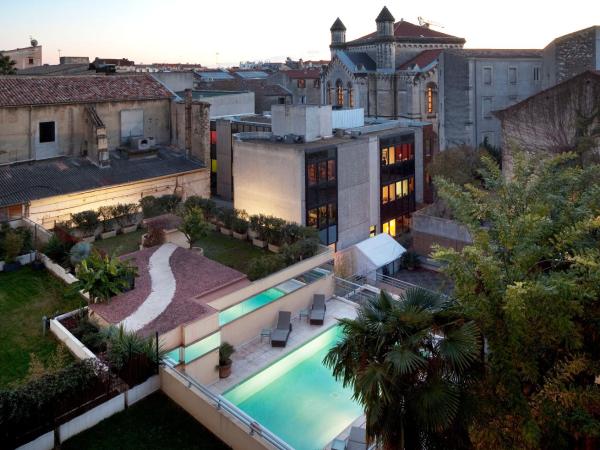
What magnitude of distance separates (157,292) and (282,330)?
14.2 ft

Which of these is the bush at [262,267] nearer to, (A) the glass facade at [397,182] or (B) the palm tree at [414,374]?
(B) the palm tree at [414,374]

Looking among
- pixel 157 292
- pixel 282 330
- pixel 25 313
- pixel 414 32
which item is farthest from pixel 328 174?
pixel 414 32

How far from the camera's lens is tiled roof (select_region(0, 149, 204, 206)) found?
89.8 feet

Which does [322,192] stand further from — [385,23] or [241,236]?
[385,23]

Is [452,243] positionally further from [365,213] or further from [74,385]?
[74,385]

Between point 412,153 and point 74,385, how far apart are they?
2768 cm

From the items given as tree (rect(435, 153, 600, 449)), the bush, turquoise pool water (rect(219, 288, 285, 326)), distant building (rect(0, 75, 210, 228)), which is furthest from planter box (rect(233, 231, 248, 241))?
tree (rect(435, 153, 600, 449))

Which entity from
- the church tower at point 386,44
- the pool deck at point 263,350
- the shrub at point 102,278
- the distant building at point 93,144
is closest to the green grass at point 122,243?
the distant building at point 93,144

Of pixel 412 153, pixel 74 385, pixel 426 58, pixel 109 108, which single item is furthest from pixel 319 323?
pixel 426 58

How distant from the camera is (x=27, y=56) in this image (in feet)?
216

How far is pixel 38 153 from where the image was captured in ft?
101

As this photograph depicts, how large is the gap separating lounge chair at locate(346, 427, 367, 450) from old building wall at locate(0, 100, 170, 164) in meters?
25.6

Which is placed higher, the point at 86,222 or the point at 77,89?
the point at 77,89

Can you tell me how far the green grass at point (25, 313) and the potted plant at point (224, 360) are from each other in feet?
15.0
